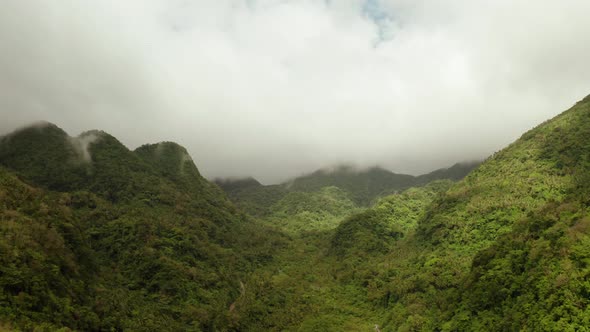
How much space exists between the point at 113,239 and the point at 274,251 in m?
44.7

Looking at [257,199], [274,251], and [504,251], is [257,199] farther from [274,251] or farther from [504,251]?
[504,251]

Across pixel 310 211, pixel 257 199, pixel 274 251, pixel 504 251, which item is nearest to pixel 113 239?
pixel 274 251

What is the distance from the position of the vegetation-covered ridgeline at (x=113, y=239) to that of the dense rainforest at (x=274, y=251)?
225mm

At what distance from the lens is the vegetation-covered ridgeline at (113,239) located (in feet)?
99.7

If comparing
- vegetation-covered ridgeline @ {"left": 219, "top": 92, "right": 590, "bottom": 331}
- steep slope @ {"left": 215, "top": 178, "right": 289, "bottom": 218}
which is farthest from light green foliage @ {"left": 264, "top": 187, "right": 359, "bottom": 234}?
vegetation-covered ridgeline @ {"left": 219, "top": 92, "right": 590, "bottom": 331}

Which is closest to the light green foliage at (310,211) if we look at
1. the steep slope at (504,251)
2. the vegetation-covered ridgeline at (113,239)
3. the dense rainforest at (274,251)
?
the dense rainforest at (274,251)

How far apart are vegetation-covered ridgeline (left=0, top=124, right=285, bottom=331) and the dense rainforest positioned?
0.74 ft

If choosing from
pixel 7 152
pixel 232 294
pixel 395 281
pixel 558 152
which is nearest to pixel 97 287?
pixel 232 294

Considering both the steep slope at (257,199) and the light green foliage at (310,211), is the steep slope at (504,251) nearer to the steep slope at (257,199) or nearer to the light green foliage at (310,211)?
the light green foliage at (310,211)

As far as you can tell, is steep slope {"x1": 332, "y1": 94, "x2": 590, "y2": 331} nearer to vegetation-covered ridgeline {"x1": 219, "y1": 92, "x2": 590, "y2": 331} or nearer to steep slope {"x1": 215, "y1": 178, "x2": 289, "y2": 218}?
vegetation-covered ridgeline {"x1": 219, "y1": 92, "x2": 590, "y2": 331}

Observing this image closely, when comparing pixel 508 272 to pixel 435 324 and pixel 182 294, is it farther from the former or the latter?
pixel 182 294

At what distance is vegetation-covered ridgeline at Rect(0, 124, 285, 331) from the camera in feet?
99.7

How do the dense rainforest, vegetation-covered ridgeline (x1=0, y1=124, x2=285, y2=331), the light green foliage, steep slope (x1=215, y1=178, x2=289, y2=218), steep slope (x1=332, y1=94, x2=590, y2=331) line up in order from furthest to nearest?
steep slope (x1=215, y1=178, x2=289, y2=218), the light green foliage, vegetation-covered ridgeline (x1=0, y1=124, x2=285, y2=331), the dense rainforest, steep slope (x1=332, y1=94, x2=590, y2=331)

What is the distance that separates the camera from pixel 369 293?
59.3 metres
